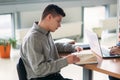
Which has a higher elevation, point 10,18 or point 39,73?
point 10,18

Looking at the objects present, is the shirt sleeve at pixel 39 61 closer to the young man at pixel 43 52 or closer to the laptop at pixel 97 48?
the young man at pixel 43 52

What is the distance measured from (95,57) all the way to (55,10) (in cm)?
46

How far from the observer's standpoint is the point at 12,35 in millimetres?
5359

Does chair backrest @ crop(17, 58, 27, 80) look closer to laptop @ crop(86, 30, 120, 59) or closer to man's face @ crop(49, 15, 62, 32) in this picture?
man's face @ crop(49, 15, 62, 32)

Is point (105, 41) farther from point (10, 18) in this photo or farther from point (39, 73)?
point (39, 73)

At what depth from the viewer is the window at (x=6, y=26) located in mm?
5337

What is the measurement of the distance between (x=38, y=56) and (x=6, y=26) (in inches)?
148

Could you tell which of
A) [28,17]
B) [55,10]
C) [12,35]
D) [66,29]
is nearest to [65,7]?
[66,29]

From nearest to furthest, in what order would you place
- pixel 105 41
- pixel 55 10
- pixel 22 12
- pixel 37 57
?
pixel 37 57
pixel 55 10
pixel 22 12
pixel 105 41

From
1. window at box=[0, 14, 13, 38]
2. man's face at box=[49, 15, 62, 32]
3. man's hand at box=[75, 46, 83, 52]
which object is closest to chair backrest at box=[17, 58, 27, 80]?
man's face at box=[49, 15, 62, 32]

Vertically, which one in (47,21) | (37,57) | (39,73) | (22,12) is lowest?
(39,73)

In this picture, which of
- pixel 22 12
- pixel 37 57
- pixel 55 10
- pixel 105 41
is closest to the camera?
pixel 37 57

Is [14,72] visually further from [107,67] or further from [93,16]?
[93,16]

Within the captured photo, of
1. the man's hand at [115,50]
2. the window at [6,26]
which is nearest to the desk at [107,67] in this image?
the man's hand at [115,50]
